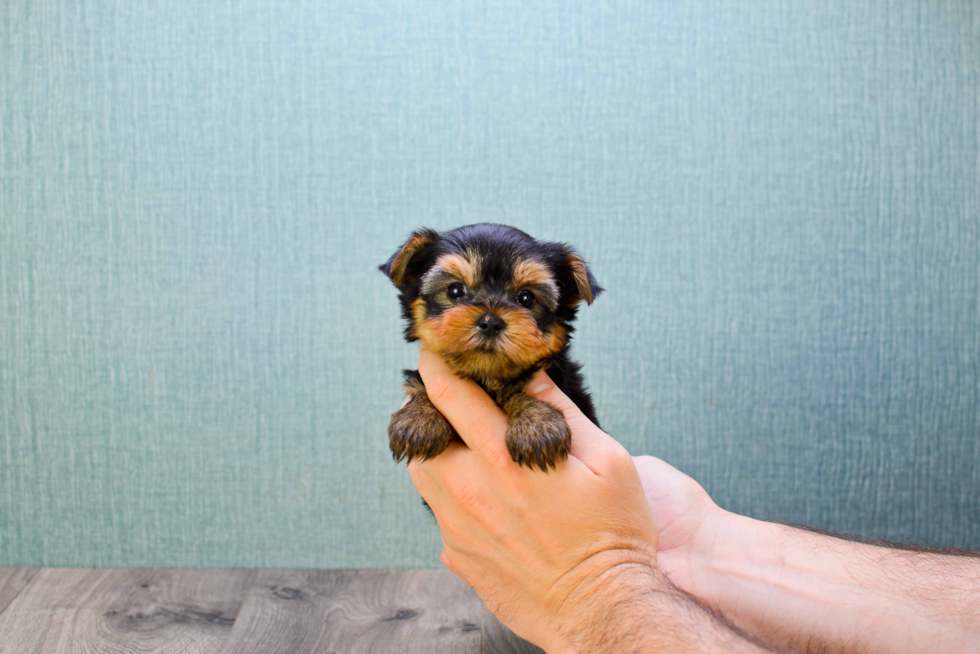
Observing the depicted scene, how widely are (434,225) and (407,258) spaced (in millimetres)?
669

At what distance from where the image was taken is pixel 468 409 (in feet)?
4.73

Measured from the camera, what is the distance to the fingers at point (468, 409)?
4.61 ft

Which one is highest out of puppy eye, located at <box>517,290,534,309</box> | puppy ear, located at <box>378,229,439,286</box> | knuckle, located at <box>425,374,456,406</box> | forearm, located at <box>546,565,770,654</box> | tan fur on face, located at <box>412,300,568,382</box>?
puppy ear, located at <box>378,229,439,286</box>

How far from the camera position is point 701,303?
227 centimetres

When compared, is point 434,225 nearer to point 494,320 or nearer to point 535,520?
point 494,320

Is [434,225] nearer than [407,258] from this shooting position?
No

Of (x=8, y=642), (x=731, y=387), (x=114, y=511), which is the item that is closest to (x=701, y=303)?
(x=731, y=387)

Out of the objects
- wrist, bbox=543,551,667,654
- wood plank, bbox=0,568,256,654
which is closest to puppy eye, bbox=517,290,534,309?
wrist, bbox=543,551,667,654

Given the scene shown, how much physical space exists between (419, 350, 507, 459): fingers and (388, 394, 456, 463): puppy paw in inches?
1.1

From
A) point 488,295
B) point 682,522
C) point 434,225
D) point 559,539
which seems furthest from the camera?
point 434,225

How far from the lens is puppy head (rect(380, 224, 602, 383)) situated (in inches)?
54.8

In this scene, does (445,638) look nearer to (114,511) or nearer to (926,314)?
(114,511)

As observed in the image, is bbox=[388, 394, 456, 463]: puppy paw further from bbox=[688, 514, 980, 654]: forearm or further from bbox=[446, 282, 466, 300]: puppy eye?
bbox=[688, 514, 980, 654]: forearm

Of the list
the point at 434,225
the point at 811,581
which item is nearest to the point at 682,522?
the point at 811,581
